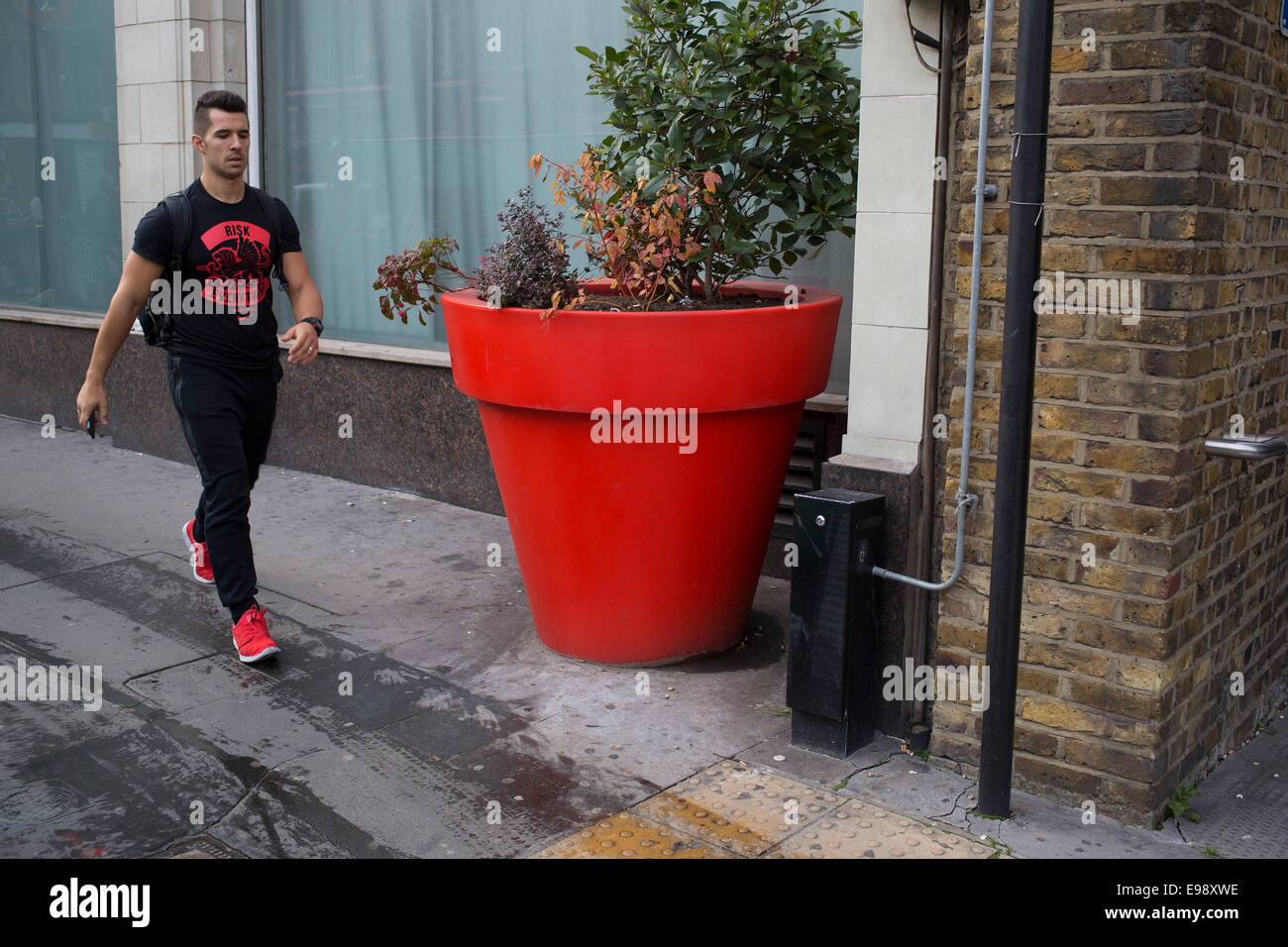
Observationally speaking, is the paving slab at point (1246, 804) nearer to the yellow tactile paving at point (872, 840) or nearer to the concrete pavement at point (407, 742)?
the concrete pavement at point (407, 742)

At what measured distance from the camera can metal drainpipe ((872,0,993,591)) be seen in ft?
10.7

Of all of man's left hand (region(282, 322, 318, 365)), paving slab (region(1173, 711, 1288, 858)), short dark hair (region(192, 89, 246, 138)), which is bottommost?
paving slab (region(1173, 711, 1288, 858))

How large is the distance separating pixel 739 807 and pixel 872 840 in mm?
371

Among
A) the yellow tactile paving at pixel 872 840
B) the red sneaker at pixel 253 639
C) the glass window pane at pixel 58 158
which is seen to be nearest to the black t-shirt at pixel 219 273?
the red sneaker at pixel 253 639

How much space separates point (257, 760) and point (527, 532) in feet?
3.90

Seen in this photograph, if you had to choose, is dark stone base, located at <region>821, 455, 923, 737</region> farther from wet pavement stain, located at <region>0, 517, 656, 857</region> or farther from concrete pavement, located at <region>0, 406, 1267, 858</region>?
wet pavement stain, located at <region>0, 517, 656, 857</region>

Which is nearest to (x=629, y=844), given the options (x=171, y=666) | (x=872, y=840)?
(x=872, y=840)

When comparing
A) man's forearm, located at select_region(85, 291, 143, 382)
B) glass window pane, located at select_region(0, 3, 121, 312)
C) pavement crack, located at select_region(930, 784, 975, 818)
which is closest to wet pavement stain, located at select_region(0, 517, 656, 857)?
pavement crack, located at select_region(930, 784, 975, 818)

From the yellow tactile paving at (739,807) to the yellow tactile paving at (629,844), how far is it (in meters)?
0.04

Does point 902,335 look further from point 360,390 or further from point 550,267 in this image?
point 360,390

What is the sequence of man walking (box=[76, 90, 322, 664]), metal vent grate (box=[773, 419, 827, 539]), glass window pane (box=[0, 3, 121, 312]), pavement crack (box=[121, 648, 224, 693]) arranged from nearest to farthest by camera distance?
pavement crack (box=[121, 648, 224, 693]) < man walking (box=[76, 90, 322, 664]) < metal vent grate (box=[773, 419, 827, 539]) < glass window pane (box=[0, 3, 121, 312])

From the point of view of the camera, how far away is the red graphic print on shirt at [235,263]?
4.52 meters

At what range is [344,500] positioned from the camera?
6742mm

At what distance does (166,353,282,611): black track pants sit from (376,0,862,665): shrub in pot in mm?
647
